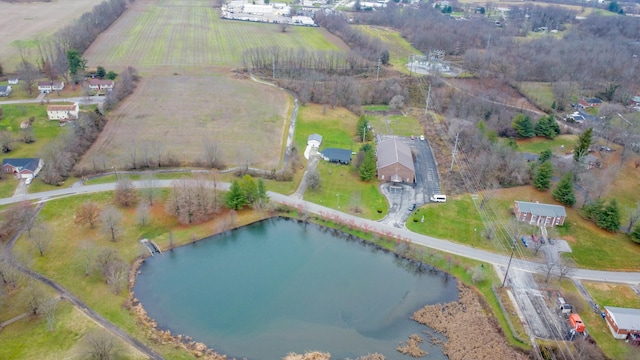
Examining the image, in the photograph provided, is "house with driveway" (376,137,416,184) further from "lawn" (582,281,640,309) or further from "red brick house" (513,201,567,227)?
"lawn" (582,281,640,309)

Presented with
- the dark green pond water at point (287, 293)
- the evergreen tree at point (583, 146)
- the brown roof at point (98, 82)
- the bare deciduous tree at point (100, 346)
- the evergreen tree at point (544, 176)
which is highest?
the evergreen tree at point (583, 146)

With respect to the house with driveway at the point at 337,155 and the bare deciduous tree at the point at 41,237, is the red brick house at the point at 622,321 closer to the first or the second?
the house with driveway at the point at 337,155

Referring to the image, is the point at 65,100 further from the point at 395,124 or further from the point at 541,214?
the point at 541,214

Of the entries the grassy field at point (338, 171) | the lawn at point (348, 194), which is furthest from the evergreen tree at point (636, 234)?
the grassy field at point (338, 171)

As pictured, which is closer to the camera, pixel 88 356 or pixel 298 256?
pixel 88 356

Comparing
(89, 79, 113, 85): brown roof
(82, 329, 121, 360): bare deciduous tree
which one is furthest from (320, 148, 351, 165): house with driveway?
(89, 79, 113, 85): brown roof

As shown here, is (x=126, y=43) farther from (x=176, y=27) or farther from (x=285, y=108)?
(x=285, y=108)

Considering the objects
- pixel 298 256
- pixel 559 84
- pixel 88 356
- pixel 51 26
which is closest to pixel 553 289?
pixel 298 256
